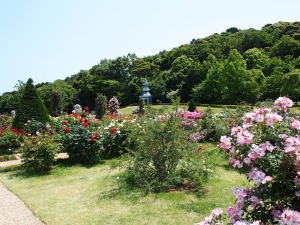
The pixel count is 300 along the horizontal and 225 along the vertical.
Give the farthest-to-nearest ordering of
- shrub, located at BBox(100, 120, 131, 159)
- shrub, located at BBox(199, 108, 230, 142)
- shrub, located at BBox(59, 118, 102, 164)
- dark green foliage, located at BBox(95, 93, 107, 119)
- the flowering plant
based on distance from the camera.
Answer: dark green foliage, located at BBox(95, 93, 107, 119) < shrub, located at BBox(199, 108, 230, 142) < shrub, located at BBox(100, 120, 131, 159) < shrub, located at BBox(59, 118, 102, 164) < the flowering plant

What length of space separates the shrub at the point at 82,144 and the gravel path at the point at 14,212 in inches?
105

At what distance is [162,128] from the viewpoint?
22.9ft

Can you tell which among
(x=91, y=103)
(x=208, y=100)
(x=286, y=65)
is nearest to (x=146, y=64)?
(x=91, y=103)

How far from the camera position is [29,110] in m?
13.6

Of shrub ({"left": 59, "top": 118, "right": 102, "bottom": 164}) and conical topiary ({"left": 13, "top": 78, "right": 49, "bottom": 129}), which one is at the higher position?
conical topiary ({"left": 13, "top": 78, "right": 49, "bottom": 129})

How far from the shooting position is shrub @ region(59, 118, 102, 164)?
9.45 m

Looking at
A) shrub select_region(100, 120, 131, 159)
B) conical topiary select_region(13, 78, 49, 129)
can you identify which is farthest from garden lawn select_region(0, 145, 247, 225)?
conical topiary select_region(13, 78, 49, 129)

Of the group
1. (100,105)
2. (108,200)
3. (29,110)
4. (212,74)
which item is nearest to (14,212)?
(108,200)

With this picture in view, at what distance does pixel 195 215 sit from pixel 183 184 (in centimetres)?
174

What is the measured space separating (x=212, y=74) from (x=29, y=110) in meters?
27.5

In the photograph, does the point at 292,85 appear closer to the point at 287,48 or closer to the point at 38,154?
the point at 287,48

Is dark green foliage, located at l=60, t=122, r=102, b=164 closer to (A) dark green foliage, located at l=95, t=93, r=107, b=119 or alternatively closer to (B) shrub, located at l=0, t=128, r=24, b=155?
(B) shrub, located at l=0, t=128, r=24, b=155

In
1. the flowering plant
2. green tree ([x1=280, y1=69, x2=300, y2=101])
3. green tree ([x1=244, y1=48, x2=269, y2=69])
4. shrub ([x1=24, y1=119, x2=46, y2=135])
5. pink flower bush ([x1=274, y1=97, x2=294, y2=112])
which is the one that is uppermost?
green tree ([x1=244, y1=48, x2=269, y2=69])

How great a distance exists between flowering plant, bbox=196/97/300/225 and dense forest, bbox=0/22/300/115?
1885 cm
